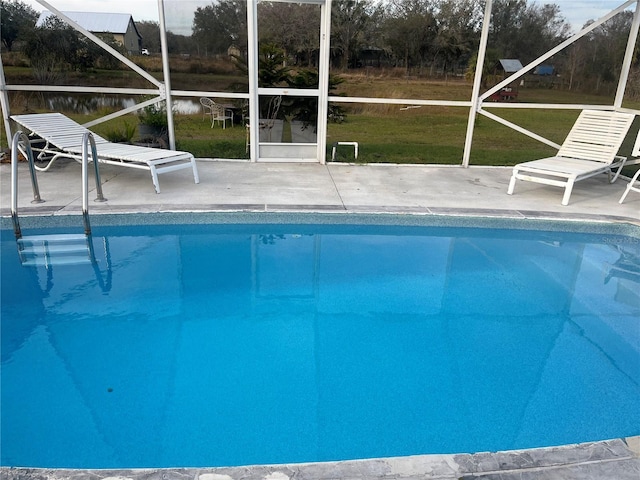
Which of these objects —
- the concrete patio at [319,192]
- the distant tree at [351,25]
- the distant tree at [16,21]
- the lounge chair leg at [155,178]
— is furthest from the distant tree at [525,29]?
the distant tree at [16,21]

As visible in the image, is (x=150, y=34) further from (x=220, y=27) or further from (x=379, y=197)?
(x=379, y=197)

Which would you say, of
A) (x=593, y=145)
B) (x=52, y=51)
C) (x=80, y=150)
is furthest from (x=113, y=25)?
(x=593, y=145)

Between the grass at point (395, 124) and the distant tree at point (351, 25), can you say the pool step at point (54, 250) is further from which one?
the distant tree at point (351, 25)

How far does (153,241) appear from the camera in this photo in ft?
17.3

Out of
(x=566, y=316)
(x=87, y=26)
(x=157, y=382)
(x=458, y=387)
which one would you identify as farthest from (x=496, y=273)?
(x=87, y=26)

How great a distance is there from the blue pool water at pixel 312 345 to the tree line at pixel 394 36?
11.8 feet

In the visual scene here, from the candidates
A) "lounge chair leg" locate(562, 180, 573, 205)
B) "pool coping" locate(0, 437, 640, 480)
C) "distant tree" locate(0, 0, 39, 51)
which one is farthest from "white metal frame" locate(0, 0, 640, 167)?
"pool coping" locate(0, 437, 640, 480)

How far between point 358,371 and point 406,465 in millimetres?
1089

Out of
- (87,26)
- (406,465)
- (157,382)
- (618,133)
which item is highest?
(87,26)

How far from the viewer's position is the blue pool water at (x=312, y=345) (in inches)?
107

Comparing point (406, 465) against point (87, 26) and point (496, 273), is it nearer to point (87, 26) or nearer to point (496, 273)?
point (496, 273)

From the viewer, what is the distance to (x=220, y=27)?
7.43m

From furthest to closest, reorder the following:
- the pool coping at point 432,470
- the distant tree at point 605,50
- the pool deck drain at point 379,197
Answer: the distant tree at point 605,50
the pool deck drain at point 379,197
the pool coping at point 432,470

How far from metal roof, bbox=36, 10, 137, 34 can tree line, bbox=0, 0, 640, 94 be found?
204 mm
